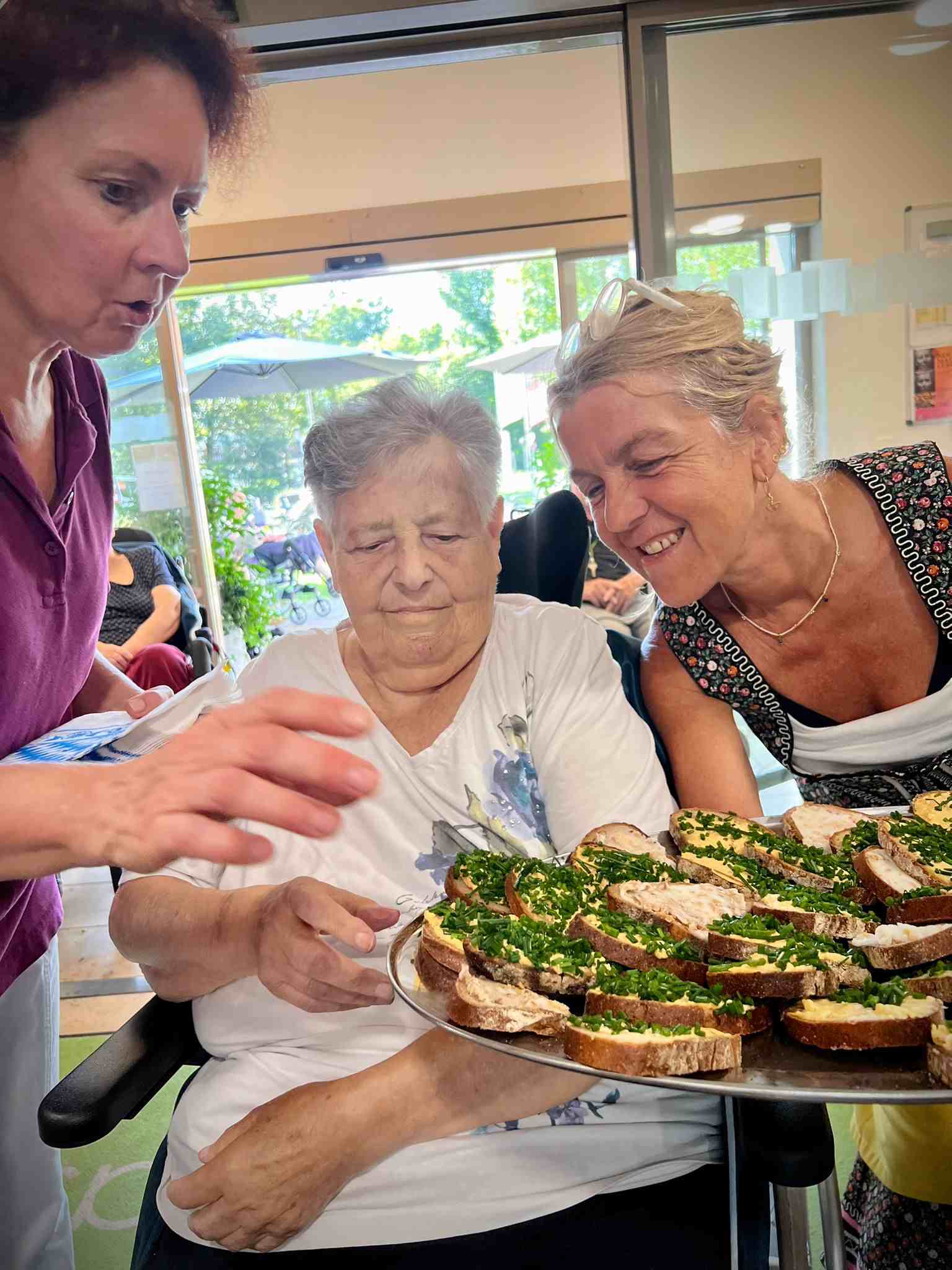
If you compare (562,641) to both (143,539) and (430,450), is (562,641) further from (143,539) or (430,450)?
(143,539)

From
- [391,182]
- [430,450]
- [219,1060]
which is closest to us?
[219,1060]

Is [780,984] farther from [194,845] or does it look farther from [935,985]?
[194,845]

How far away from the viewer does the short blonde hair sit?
A: 4.62 ft

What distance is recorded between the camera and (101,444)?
1.30 metres

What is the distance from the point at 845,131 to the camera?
2080 millimetres

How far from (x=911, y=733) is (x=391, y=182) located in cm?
125

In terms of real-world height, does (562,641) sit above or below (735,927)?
above

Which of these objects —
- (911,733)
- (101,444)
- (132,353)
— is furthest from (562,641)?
(132,353)

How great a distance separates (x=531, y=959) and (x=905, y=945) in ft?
1.02

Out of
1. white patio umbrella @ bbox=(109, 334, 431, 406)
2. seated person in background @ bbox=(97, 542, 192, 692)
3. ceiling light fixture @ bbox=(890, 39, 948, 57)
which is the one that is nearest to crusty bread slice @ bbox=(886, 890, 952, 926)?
white patio umbrella @ bbox=(109, 334, 431, 406)

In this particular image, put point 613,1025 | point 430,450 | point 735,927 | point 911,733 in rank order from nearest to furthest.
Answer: point 613,1025
point 735,927
point 430,450
point 911,733

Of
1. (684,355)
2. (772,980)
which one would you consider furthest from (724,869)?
(684,355)

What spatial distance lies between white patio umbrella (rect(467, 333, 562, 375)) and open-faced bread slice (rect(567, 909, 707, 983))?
85cm

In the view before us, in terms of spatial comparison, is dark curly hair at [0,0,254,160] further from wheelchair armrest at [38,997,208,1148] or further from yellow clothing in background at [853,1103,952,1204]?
yellow clothing in background at [853,1103,952,1204]
